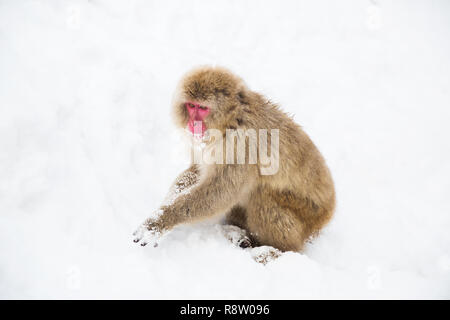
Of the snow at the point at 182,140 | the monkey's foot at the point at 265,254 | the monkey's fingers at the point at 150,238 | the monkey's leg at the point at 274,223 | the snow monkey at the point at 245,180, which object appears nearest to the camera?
the snow at the point at 182,140

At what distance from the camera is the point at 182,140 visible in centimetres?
→ 281

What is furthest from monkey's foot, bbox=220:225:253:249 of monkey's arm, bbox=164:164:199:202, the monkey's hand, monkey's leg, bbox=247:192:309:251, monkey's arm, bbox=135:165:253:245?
the monkey's hand

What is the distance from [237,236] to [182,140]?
0.94 metres

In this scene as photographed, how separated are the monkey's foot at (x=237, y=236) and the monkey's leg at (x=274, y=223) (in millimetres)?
108

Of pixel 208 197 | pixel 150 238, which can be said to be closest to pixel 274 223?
pixel 208 197

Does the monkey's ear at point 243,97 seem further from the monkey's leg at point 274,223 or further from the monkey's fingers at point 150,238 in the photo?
the monkey's fingers at point 150,238

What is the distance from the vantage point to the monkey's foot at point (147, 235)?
233 centimetres

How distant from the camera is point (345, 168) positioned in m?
3.95

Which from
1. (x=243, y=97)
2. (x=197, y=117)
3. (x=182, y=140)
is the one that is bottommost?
(x=182, y=140)

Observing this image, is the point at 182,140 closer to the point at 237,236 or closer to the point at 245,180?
the point at 245,180

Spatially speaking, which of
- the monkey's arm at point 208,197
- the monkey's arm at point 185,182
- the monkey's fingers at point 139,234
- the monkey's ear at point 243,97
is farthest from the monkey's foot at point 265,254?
the monkey's ear at point 243,97

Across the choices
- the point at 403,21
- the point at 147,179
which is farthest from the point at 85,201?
the point at 403,21

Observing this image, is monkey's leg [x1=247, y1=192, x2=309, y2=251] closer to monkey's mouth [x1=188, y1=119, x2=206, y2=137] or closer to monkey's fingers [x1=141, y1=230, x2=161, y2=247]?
monkey's mouth [x1=188, y1=119, x2=206, y2=137]

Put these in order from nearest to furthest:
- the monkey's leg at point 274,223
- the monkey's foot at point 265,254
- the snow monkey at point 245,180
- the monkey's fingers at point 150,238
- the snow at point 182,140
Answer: the snow at point 182,140 → the monkey's fingers at point 150,238 → the snow monkey at point 245,180 → the monkey's foot at point 265,254 → the monkey's leg at point 274,223
